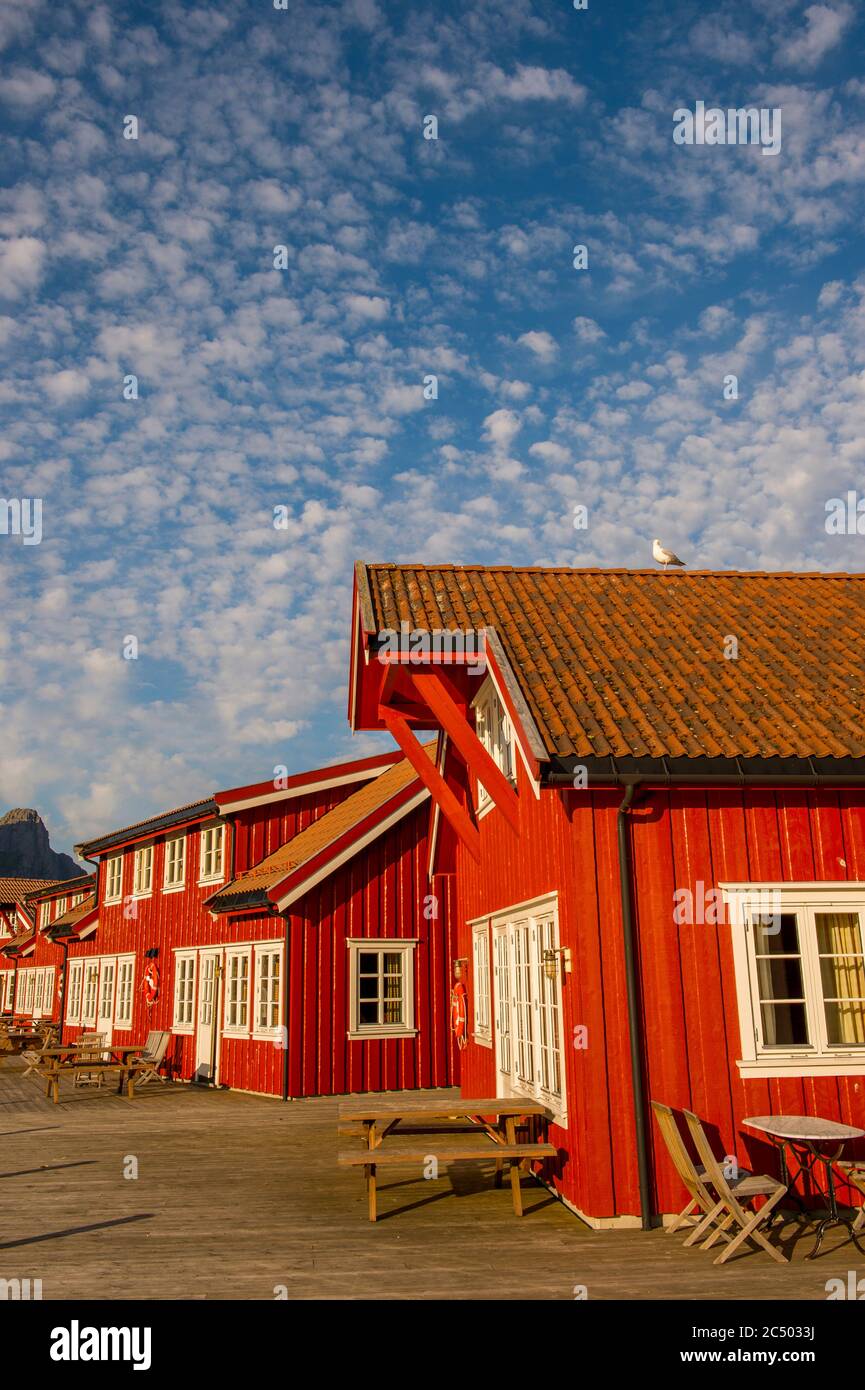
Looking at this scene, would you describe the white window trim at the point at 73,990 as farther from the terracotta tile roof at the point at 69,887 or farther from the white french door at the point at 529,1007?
the white french door at the point at 529,1007

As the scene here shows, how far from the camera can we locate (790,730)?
8.93 meters

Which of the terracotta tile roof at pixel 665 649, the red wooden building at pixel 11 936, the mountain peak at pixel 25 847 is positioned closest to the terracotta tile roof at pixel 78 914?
the red wooden building at pixel 11 936

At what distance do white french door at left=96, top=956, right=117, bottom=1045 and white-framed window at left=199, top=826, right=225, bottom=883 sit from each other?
7.02 metres

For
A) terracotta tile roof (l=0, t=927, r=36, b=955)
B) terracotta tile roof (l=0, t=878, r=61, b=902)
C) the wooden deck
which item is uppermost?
terracotta tile roof (l=0, t=878, r=61, b=902)

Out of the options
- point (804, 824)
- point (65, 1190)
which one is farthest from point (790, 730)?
point (65, 1190)

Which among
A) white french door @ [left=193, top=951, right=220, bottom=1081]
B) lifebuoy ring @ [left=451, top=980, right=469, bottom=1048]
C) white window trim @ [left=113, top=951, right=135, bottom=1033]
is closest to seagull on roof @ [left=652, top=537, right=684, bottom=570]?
lifebuoy ring @ [left=451, top=980, right=469, bottom=1048]

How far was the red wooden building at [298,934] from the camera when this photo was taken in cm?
1741

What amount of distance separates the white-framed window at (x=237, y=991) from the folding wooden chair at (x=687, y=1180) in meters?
12.3

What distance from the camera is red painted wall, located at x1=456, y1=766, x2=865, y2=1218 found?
7.91 m

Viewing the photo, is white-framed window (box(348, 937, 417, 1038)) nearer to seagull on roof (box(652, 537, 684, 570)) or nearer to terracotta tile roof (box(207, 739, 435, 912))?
terracotta tile roof (box(207, 739, 435, 912))

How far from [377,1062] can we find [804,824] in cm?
1104

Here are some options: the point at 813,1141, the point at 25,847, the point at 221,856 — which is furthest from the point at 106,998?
the point at 25,847

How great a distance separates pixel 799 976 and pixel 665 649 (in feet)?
12.1
